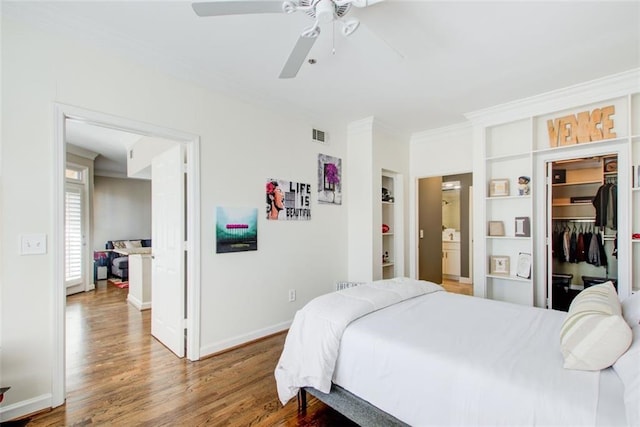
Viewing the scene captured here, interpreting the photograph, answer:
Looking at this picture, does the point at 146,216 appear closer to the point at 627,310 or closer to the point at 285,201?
the point at 285,201

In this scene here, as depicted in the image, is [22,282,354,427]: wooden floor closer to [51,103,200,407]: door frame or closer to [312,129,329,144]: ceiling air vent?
[51,103,200,407]: door frame

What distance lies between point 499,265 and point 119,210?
8512mm

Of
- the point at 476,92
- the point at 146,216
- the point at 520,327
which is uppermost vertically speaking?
the point at 476,92

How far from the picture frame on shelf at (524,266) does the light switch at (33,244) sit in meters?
4.50

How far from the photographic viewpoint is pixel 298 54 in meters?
1.88

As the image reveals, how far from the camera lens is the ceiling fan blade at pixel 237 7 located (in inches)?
56.5

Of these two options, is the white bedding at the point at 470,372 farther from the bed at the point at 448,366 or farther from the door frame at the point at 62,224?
the door frame at the point at 62,224

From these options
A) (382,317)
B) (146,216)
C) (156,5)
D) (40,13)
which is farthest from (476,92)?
(146,216)

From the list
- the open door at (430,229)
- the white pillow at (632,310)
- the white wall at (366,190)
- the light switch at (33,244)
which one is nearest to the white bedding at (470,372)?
the white pillow at (632,310)

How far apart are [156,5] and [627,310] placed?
3356 millimetres

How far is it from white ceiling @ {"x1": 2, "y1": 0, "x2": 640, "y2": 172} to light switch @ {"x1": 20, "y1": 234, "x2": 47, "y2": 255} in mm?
1424

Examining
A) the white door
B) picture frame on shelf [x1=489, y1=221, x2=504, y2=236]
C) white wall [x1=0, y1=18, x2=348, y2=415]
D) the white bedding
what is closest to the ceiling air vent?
white wall [x1=0, y1=18, x2=348, y2=415]

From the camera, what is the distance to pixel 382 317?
6.31 ft

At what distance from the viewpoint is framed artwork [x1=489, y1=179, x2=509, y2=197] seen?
358 centimetres
